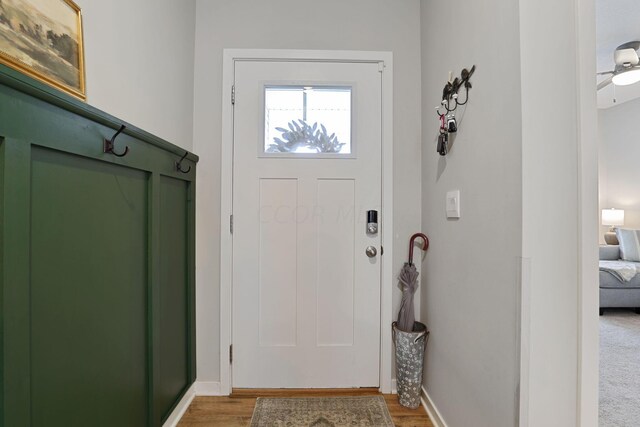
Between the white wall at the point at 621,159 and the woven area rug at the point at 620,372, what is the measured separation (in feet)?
7.03

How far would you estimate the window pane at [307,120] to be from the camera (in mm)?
1753

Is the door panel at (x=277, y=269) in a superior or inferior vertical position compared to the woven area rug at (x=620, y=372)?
superior

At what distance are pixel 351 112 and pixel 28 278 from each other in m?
1.62

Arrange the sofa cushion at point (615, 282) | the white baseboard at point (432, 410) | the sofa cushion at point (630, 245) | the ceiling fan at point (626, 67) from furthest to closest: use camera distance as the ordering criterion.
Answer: the sofa cushion at point (630, 245), the sofa cushion at point (615, 282), the ceiling fan at point (626, 67), the white baseboard at point (432, 410)

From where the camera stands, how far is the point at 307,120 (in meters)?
1.76

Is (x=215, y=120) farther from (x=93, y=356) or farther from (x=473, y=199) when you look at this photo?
(x=473, y=199)

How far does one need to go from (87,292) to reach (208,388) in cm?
116

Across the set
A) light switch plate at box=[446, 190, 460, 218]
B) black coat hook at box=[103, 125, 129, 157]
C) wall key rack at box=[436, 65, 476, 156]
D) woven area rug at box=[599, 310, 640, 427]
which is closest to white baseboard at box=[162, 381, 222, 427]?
black coat hook at box=[103, 125, 129, 157]

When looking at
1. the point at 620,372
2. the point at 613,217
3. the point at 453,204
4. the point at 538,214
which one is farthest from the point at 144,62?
the point at 613,217

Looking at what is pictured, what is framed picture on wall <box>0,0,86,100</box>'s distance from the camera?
67cm

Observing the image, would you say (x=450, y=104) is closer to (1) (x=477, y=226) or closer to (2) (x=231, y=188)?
(1) (x=477, y=226)

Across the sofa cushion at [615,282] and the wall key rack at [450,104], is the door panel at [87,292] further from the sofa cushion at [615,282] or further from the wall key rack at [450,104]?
the sofa cushion at [615,282]

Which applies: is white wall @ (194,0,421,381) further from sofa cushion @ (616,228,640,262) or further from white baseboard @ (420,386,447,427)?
sofa cushion @ (616,228,640,262)

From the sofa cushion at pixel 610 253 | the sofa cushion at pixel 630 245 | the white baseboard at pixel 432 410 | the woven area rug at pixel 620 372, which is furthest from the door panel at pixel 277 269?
the sofa cushion at pixel 630 245
